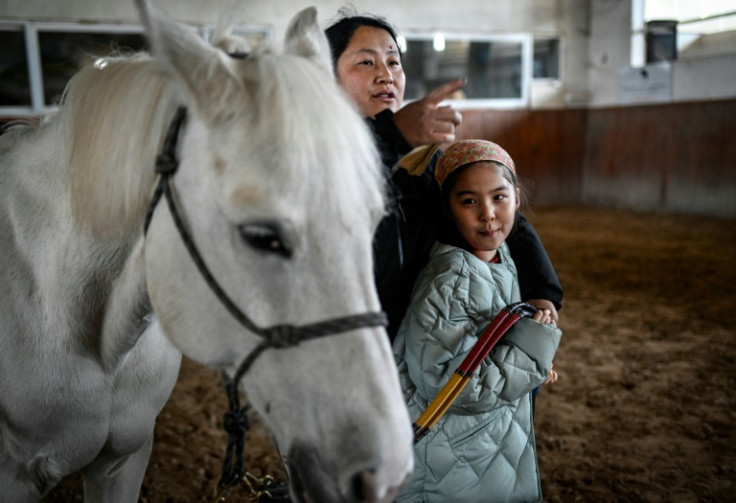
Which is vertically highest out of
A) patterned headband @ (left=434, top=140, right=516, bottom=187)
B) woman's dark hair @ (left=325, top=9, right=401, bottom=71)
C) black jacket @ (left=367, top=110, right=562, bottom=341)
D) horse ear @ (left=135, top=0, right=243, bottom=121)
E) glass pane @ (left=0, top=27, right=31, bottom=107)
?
glass pane @ (left=0, top=27, right=31, bottom=107)

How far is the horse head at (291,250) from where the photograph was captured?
832 mm

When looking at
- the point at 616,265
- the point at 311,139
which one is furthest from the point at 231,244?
the point at 616,265

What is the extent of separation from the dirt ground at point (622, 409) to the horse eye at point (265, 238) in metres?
1.79

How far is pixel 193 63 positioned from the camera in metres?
0.88

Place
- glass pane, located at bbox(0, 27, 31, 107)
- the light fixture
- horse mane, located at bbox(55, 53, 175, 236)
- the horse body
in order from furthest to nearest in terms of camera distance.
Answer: the light fixture < glass pane, located at bbox(0, 27, 31, 107) < the horse body < horse mane, located at bbox(55, 53, 175, 236)

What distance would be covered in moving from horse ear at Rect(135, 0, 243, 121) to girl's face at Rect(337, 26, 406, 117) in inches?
27.0

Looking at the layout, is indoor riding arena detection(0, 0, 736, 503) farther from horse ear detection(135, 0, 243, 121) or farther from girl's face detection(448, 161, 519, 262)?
horse ear detection(135, 0, 243, 121)

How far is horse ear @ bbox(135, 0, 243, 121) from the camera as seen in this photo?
0.87 m

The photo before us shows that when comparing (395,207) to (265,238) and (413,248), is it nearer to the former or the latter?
(413,248)

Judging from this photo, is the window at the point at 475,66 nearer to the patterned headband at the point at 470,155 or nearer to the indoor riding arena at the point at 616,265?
the indoor riding arena at the point at 616,265

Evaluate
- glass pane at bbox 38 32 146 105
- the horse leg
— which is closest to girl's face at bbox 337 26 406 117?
the horse leg

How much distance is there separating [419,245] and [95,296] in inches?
29.5

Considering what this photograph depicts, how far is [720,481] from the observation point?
2.28 meters

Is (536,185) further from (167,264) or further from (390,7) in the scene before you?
(167,264)
